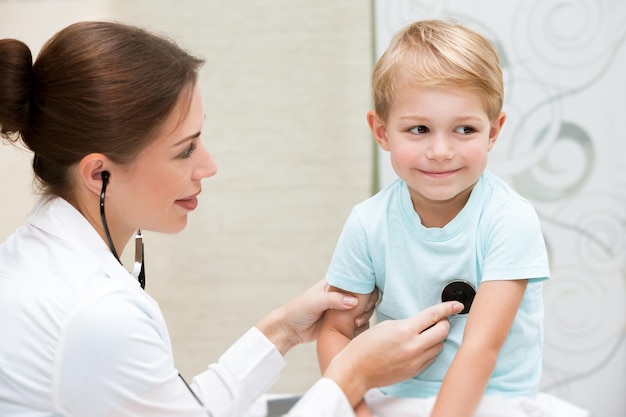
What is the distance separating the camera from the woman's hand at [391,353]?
1361 mm

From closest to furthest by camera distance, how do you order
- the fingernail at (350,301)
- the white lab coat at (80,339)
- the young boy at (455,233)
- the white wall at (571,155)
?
the white lab coat at (80,339), the young boy at (455,233), the fingernail at (350,301), the white wall at (571,155)

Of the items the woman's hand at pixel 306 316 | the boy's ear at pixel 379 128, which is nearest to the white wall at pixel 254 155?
the woman's hand at pixel 306 316

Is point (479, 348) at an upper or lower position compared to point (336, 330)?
upper

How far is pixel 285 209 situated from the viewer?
9.86 feet

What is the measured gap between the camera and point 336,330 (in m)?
1.62

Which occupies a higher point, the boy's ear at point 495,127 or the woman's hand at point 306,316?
the boy's ear at point 495,127

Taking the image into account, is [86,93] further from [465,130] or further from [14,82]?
[465,130]

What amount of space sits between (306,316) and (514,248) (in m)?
0.53

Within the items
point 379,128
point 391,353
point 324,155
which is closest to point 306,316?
point 391,353

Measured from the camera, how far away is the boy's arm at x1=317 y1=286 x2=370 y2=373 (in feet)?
5.16

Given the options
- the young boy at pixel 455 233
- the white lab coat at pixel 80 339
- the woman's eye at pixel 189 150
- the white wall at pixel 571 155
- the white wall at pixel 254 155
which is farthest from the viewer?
the white wall at pixel 254 155

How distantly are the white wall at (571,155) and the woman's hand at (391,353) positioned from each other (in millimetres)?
1423

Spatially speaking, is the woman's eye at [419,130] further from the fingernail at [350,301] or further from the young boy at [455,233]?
the fingernail at [350,301]

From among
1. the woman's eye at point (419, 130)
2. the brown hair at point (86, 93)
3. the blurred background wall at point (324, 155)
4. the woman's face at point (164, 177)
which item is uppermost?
the brown hair at point (86, 93)
